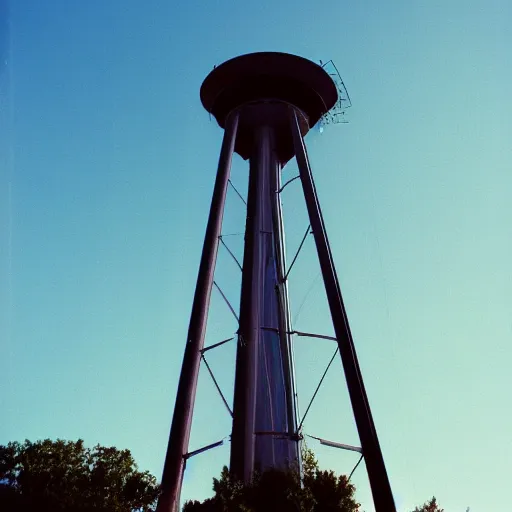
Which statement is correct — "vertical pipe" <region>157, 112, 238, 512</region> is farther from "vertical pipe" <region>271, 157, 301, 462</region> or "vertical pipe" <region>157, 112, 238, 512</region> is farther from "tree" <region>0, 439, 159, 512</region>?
"vertical pipe" <region>271, 157, 301, 462</region>

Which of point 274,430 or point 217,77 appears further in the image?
point 217,77

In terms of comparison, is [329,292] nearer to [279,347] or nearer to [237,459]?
[279,347]

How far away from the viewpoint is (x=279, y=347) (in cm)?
1866

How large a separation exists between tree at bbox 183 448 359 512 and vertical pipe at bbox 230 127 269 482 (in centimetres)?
110

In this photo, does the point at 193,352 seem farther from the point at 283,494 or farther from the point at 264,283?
the point at 283,494

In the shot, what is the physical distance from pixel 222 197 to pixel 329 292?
510 centimetres

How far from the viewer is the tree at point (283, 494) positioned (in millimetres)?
12352

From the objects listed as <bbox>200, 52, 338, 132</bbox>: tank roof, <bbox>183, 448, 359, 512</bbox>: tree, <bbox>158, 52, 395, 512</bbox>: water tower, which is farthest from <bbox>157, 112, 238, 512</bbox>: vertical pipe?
<bbox>200, 52, 338, 132</bbox>: tank roof

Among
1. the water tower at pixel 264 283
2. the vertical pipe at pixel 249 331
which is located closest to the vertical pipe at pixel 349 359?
the water tower at pixel 264 283

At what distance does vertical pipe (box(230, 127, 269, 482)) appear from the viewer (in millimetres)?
16156

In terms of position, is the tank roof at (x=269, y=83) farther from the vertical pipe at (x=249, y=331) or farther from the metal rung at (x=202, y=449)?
the metal rung at (x=202, y=449)

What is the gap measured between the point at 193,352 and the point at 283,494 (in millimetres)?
5186

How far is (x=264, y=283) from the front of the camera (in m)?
19.8

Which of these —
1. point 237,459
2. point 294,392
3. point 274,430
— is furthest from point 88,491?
point 294,392
